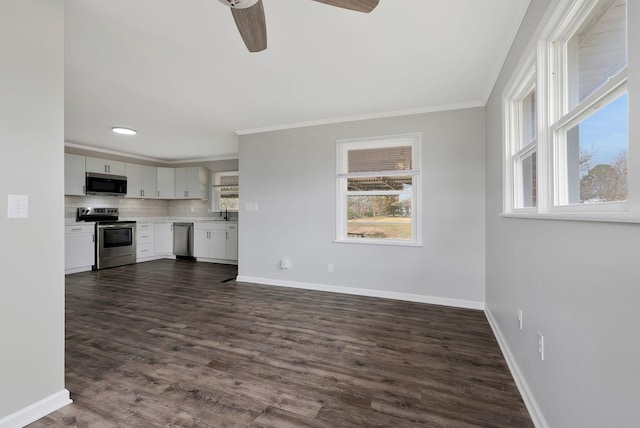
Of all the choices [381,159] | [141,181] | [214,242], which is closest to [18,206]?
[381,159]

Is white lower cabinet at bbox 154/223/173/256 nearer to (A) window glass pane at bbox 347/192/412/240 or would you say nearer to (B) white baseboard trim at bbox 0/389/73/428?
(A) window glass pane at bbox 347/192/412/240

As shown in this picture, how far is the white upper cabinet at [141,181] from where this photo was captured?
6.53 meters

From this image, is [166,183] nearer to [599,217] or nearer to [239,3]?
[239,3]

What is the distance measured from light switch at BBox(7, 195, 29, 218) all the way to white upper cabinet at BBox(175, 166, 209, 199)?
5556 millimetres

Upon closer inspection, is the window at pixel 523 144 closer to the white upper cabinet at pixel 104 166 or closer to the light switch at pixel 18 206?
the light switch at pixel 18 206

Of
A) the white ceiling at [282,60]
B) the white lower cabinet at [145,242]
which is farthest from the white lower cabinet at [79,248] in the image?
the white ceiling at [282,60]

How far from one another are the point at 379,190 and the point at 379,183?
94 millimetres

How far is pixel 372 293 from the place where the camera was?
391 cm

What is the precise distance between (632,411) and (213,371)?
2140 millimetres

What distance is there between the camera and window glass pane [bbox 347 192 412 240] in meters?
Result: 3.84

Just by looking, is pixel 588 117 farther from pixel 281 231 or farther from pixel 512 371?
pixel 281 231

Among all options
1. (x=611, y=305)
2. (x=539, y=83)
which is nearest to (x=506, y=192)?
(x=539, y=83)

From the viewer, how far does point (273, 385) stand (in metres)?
1.94

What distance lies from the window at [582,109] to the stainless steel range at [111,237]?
682cm
